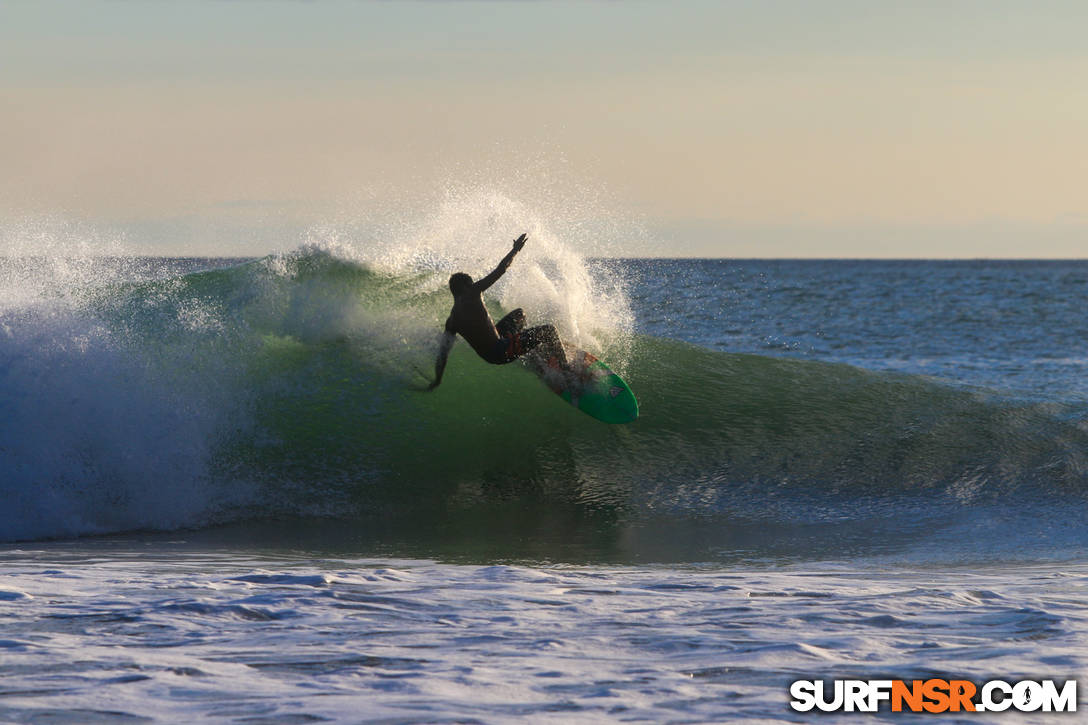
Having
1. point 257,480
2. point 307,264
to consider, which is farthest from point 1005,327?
point 257,480

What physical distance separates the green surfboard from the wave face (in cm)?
26

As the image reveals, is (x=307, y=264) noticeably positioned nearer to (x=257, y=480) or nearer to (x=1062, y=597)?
(x=257, y=480)

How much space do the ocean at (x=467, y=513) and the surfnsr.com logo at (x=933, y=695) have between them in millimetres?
66

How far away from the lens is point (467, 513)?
753 cm

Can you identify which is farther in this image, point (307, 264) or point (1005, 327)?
point (1005, 327)

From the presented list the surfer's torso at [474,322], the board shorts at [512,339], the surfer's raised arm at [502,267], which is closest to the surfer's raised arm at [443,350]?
the surfer's torso at [474,322]

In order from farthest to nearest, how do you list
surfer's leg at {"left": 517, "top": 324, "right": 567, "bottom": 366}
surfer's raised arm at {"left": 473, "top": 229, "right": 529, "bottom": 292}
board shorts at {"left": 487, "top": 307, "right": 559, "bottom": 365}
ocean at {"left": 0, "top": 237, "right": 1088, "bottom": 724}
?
surfer's leg at {"left": 517, "top": 324, "right": 567, "bottom": 366}
board shorts at {"left": 487, "top": 307, "right": 559, "bottom": 365}
surfer's raised arm at {"left": 473, "top": 229, "right": 529, "bottom": 292}
ocean at {"left": 0, "top": 237, "right": 1088, "bottom": 724}

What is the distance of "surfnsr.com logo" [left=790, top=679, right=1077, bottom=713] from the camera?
332 centimetres

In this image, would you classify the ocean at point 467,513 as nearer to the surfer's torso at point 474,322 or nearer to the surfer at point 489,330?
the surfer at point 489,330

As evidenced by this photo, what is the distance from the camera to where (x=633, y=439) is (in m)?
8.87

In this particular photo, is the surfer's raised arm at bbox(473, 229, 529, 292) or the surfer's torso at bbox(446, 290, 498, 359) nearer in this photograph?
the surfer's raised arm at bbox(473, 229, 529, 292)

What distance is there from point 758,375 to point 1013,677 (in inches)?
280

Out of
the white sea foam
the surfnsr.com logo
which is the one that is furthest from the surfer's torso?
the surfnsr.com logo

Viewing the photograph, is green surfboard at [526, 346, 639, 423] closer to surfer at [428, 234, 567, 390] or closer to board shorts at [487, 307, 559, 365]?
surfer at [428, 234, 567, 390]
